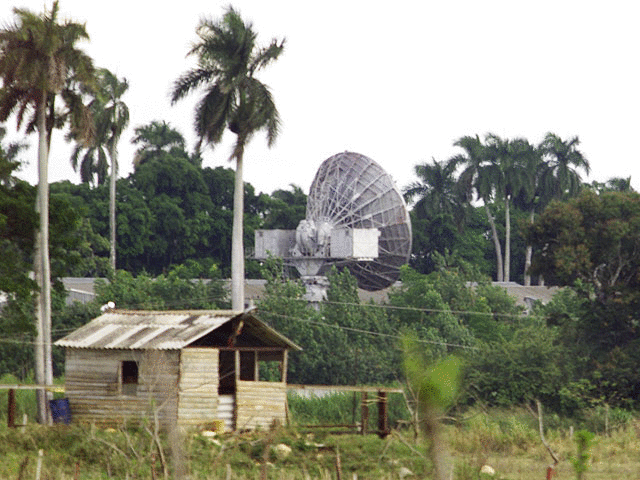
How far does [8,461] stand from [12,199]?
1299 centimetres

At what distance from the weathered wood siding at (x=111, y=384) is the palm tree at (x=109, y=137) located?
109 feet

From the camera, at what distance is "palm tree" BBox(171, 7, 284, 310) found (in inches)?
1708

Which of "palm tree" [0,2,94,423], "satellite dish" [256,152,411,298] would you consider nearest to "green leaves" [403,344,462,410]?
"palm tree" [0,2,94,423]

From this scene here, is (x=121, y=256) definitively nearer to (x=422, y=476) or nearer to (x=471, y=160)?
(x=471, y=160)

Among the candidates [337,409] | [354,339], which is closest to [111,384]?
[337,409]

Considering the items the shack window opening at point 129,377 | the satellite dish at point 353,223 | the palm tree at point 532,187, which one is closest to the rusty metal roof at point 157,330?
the shack window opening at point 129,377

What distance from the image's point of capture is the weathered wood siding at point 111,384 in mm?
25562

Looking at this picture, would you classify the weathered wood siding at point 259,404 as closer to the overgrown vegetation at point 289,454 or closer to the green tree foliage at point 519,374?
the overgrown vegetation at point 289,454

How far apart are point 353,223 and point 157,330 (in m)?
39.5

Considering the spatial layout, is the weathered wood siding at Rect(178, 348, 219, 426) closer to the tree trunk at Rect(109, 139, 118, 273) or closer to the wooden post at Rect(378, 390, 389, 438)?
the wooden post at Rect(378, 390, 389, 438)

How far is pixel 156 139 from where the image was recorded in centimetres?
9675

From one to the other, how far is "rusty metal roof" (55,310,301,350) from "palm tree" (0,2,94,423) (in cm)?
501

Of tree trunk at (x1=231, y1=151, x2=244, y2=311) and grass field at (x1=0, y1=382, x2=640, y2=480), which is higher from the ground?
tree trunk at (x1=231, y1=151, x2=244, y2=311)

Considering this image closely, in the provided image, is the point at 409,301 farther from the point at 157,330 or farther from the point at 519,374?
the point at 157,330
